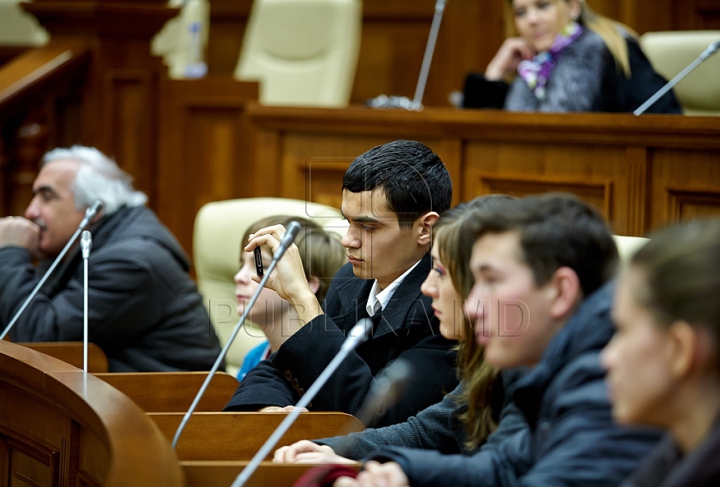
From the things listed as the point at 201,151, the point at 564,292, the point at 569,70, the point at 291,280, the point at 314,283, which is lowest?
the point at 201,151

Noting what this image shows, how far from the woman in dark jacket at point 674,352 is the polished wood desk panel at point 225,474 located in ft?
1.66

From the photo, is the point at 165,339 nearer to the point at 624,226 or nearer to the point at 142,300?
the point at 142,300

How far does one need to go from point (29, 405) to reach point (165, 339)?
3.47 feet

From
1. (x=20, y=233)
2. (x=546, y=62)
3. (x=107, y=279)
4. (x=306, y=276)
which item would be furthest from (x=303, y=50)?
(x=306, y=276)

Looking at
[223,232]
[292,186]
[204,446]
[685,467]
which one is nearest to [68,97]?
[292,186]

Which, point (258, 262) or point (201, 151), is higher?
point (258, 262)

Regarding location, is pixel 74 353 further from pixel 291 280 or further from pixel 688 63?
pixel 688 63

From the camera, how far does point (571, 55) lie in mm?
3645

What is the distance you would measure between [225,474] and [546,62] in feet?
8.71

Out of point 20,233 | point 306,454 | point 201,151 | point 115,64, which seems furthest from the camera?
point 201,151

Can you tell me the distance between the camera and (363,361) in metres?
1.98

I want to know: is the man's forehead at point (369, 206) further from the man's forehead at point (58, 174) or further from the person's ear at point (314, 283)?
the man's forehead at point (58, 174)

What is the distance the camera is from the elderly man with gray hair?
2.86 m

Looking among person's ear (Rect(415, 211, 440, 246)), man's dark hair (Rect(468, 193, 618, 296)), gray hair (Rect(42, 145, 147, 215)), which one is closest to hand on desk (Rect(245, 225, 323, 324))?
person's ear (Rect(415, 211, 440, 246))
